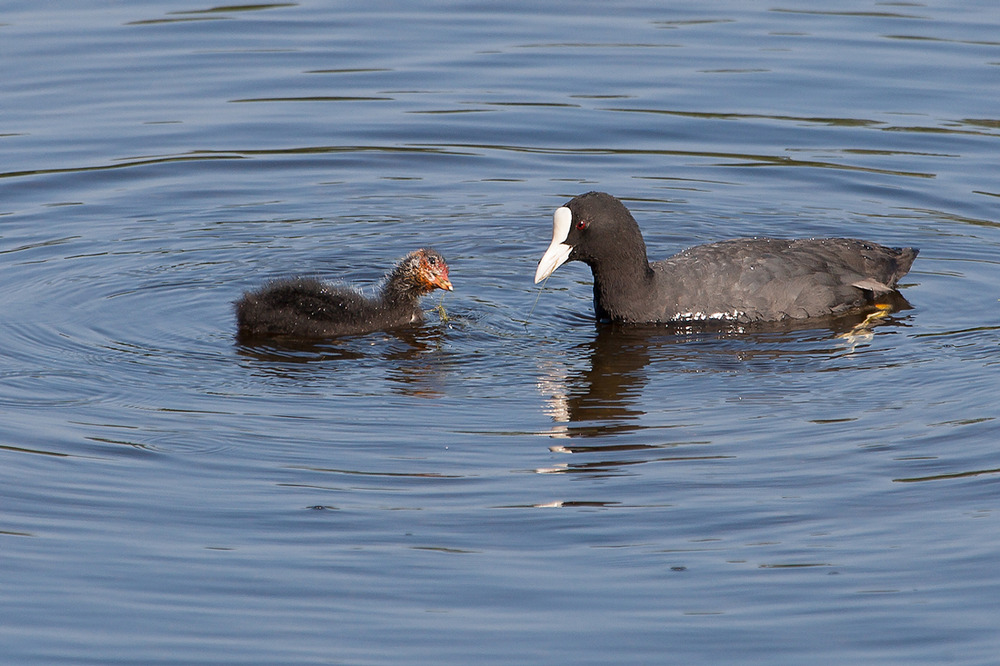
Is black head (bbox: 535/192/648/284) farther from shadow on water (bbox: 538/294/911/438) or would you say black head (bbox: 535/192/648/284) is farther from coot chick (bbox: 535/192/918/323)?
shadow on water (bbox: 538/294/911/438)

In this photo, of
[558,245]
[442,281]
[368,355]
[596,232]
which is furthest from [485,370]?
[596,232]

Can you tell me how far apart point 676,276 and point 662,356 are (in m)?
0.75

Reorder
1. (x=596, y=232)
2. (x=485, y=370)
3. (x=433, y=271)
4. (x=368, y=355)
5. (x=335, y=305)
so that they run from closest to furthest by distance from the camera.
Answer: (x=485, y=370)
(x=368, y=355)
(x=335, y=305)
(x=433, y=271)
(x=596, y=232)

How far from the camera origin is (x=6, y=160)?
1163cm

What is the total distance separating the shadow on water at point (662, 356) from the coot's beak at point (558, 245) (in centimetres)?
48

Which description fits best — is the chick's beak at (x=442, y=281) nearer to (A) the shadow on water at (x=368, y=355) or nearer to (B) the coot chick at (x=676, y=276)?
(A) the shadow on water at (x=368, y=355)

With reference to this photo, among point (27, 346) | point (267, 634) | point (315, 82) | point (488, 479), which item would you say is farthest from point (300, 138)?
point (267, 634)

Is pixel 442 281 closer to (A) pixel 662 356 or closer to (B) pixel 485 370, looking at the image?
(B) pixel 485 370

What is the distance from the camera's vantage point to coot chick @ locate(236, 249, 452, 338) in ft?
27.3

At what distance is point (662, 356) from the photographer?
830cm

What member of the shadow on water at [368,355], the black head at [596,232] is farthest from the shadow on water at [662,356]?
the shadow on water at [368,355]

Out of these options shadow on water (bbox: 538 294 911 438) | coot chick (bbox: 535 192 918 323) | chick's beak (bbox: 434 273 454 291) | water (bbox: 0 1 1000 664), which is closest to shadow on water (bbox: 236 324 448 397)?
water (bbox: 0 1 1000 664)

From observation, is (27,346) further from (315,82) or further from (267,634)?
(315,82)

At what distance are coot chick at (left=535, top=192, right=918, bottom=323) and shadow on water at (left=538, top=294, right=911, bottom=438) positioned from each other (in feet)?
0.33
